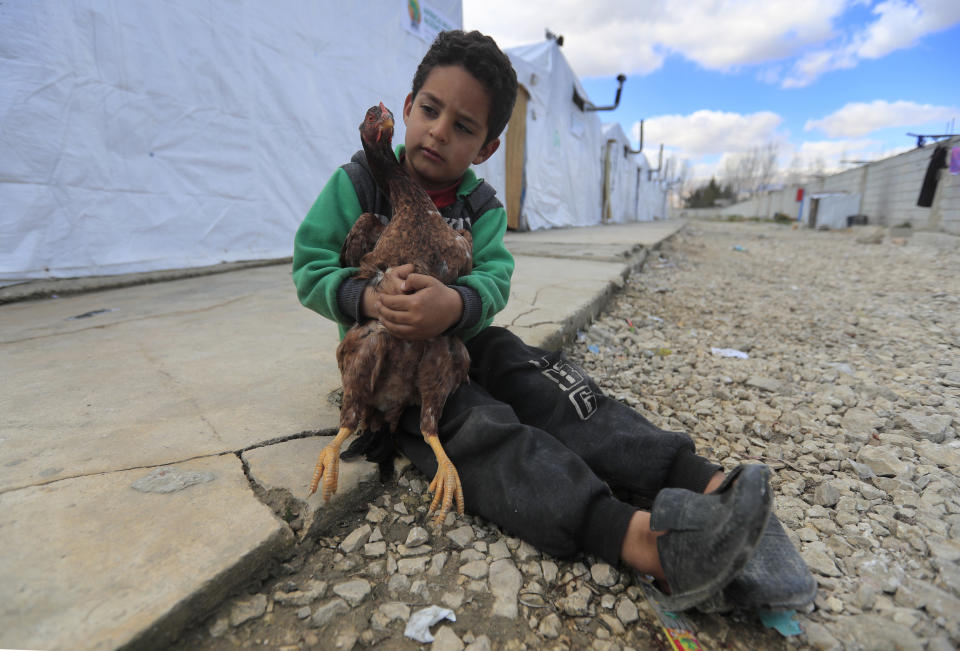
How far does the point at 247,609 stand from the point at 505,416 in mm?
675

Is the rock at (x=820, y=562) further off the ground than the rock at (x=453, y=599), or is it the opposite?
the rock at (x=453, y=599)

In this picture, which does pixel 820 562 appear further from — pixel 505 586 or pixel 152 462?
pixel 152 462

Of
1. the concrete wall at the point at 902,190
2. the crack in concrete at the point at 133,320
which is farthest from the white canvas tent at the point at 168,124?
the concrete wall at the point at 902,190

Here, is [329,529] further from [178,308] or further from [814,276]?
[814,276]

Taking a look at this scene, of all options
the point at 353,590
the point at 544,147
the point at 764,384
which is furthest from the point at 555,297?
the point at 544,147

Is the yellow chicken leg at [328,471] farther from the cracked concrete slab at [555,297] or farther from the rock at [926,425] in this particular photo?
the rock at [926,425]

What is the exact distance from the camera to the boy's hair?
1.27 meters

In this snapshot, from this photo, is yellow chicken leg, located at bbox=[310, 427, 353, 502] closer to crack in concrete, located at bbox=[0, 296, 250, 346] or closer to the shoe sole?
the shoe sole

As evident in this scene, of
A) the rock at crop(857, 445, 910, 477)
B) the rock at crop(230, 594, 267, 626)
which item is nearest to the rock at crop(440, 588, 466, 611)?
the rock at crop(230, 594, 267, 626)

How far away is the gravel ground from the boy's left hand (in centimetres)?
44

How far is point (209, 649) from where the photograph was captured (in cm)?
77

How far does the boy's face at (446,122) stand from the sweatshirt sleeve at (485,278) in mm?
220

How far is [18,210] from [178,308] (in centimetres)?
123

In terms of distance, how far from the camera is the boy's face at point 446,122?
1260mm
